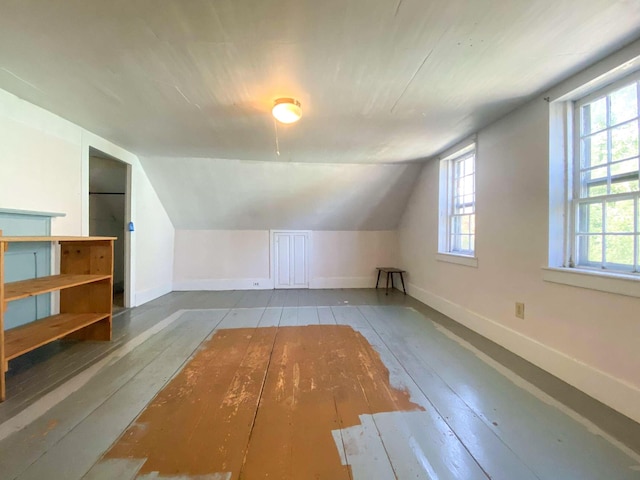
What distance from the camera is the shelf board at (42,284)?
1753 millimetres

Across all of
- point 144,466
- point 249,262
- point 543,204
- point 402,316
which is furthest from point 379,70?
point 249,262

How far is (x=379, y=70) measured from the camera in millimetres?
1760

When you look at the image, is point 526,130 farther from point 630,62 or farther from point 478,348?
point 478,348

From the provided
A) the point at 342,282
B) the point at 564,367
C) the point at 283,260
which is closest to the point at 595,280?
the point at 564,367

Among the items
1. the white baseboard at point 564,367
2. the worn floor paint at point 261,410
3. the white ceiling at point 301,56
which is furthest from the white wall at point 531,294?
the worn floor paint at point 261,410

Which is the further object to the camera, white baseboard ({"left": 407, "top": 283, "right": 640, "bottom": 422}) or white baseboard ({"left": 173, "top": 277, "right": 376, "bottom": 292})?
white baseboard ({"left": 173, "top": 277, "right": 376, "bottom": 292})

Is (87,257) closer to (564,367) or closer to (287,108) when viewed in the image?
(287,108)

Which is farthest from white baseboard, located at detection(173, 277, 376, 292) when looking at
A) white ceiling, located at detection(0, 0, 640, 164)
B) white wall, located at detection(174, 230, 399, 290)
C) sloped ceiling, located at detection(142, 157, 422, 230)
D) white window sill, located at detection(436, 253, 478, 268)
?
white ceiling, located at detection(0, 0, 640, 164)

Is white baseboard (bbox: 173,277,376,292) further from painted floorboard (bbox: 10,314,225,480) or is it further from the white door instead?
painted floorboard (bbox: 10,314,225,480)

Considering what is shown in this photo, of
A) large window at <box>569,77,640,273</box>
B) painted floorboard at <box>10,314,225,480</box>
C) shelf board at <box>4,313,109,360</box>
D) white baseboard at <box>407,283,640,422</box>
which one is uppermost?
large window at <box>569,77,640,273</box>

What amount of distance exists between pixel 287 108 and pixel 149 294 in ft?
11.4

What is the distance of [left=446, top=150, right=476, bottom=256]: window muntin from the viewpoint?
3.19 metres

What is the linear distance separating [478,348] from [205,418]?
2.15m

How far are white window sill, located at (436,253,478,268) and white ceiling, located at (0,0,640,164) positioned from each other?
1329 millimetres
